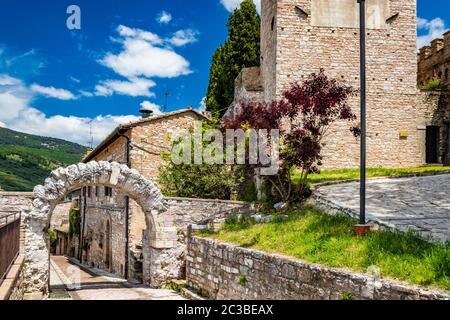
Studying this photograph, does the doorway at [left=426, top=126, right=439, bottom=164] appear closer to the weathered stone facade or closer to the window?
the weathered stone facade

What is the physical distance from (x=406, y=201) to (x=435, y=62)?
54.4 ft

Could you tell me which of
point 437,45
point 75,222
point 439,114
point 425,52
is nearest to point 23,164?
point 75,222

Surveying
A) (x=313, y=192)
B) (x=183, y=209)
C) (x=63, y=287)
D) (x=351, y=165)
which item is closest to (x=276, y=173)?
(x=313, y=192)

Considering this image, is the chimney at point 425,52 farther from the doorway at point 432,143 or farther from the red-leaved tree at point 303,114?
the red-leaved tree at point 303,114

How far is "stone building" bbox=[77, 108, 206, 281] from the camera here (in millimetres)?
18000

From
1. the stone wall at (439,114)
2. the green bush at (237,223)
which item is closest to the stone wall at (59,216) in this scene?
the green bush at (237,223)

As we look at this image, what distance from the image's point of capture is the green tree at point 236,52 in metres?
31.6

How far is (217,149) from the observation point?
17.4 m

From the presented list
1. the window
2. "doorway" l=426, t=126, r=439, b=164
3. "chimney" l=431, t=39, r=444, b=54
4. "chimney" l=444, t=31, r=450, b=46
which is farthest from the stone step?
"chimney" l=431, t=39, r=444, b=54

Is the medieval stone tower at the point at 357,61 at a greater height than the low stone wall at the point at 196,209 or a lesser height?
greater

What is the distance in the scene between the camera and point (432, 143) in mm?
21516

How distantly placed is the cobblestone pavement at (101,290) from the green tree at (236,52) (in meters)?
16.2
